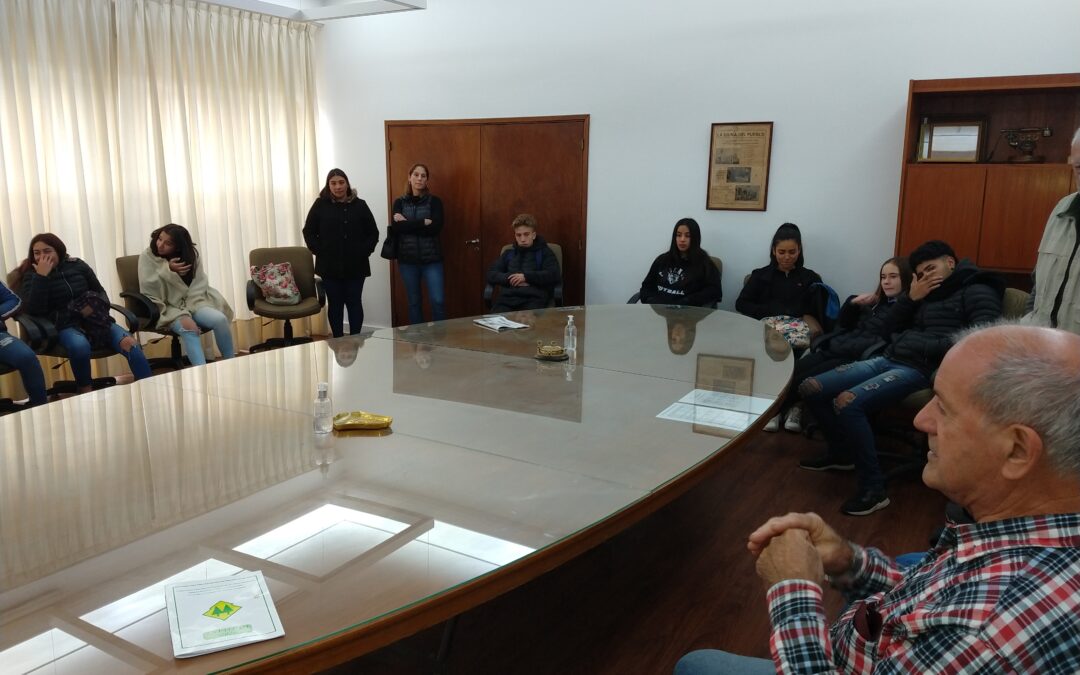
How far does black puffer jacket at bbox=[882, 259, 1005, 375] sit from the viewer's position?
3.29m

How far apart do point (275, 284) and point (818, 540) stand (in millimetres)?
5133

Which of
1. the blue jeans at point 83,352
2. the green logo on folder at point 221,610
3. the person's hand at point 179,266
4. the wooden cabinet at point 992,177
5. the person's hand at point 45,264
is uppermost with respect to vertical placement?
the wooden cabinet at point 992,177

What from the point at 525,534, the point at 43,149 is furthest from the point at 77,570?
the point at 43,149

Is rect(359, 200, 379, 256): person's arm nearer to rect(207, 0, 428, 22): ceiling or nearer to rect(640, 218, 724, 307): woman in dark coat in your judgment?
rect(207, 0, 428, 22): ceiling

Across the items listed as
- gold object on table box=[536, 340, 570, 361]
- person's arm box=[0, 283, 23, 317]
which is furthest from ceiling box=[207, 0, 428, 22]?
gold object on table box=[536, 340, 570, 361]

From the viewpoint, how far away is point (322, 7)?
228 inches

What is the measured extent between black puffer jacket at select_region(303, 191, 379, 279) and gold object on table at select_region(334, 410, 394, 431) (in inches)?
158

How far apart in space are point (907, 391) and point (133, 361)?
4.20 metres

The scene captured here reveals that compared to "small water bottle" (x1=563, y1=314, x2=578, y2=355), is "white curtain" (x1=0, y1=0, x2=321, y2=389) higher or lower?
higher

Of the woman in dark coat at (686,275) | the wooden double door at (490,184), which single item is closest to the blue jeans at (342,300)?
the wooden double door at (490,184)

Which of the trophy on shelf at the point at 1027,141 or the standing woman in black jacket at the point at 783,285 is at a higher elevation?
the trophy on shelf at the point at 1027,141

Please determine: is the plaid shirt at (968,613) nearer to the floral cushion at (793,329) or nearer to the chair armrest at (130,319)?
the floral cushion at (793,329)

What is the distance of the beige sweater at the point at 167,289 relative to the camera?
501 cm

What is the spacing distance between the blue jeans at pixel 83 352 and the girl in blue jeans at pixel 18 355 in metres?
0.18
